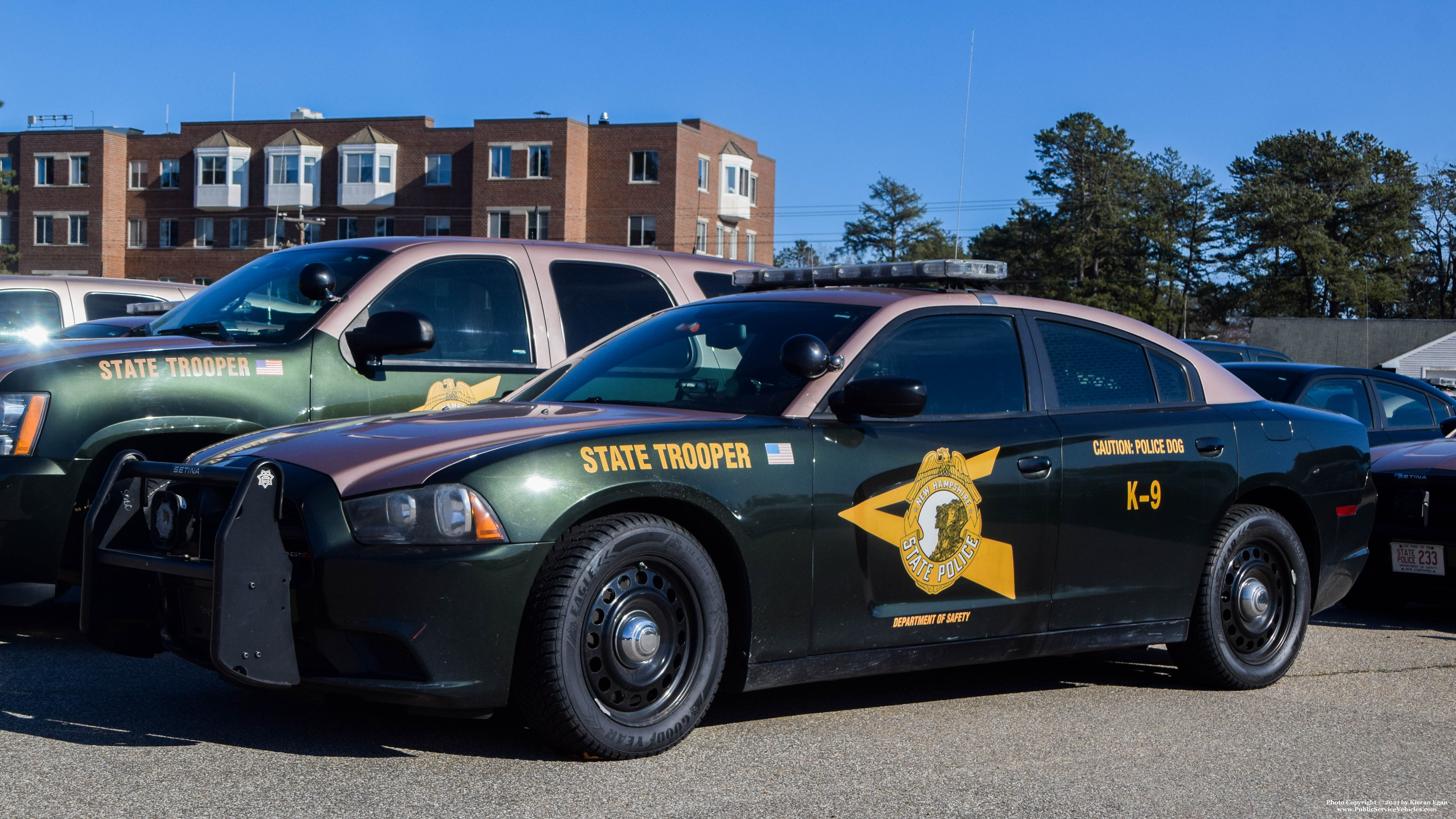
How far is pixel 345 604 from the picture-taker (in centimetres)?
398

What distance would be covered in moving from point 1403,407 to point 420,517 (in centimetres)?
918

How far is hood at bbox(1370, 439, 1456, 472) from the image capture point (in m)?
8.22

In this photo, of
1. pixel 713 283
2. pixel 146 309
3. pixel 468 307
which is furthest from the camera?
pixel 146 309

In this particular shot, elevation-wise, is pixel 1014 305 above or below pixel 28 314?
above

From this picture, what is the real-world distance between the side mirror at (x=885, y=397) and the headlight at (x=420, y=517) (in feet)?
4.52

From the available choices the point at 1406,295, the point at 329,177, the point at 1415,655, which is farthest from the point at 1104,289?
the point at 1415,655

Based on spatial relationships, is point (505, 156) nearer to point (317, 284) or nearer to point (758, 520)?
point (317, 284)

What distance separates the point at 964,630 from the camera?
16.8ft

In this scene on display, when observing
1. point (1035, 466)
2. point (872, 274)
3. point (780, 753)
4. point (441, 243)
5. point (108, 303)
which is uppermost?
point (441, 243)

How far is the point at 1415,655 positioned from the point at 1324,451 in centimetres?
146

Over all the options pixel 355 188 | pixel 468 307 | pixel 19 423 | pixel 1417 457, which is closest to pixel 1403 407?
pixel 1417 457

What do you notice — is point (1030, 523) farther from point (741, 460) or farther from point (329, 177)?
point (329, 177)

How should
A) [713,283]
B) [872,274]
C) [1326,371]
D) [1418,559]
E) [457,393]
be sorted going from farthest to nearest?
1. [1326,371]
2. [713,283]
3. [1418,559]
4. [457,393]
5. [872,274]

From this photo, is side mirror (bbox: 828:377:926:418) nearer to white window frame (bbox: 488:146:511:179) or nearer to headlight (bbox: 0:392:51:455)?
headlight (bbox: 0:392:51:455)
